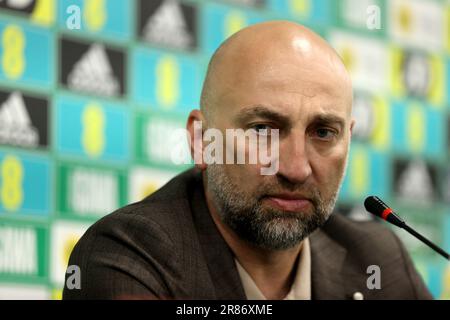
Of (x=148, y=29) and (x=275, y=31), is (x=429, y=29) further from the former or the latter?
(x=275, y=31)

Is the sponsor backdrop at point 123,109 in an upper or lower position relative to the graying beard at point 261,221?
upper

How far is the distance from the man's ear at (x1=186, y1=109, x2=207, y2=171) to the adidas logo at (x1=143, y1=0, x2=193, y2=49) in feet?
3.83

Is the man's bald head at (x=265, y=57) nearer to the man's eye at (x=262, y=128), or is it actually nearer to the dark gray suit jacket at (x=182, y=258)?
the man's eye at (x=262, y=128)

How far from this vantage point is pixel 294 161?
175 cm

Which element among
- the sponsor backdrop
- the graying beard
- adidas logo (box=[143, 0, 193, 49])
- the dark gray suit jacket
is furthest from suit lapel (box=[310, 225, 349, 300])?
adidas logo (box=[143, 0, 193, 49])

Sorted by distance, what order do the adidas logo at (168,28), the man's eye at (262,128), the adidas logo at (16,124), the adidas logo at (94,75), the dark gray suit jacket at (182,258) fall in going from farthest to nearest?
the adidas logo at (168,28) < the adidas logo at (94,75) < the adidas logo at (16,124) < the man's eye at (262,128) < the dark gray suit jacket at (182,258)

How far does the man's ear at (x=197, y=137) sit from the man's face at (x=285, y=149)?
76 millimetres

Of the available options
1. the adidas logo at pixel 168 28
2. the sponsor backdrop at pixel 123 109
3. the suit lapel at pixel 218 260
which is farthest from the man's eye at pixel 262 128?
the adidas logo at pixel 168 28

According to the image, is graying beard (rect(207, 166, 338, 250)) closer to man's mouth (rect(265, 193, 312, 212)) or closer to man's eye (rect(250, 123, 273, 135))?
man's mouth (rect(265, 193, 312, 212))

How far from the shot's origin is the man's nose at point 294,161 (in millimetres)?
1741

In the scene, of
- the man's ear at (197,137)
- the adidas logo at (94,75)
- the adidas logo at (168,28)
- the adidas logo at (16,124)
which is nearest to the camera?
the man's ear at (197,137)

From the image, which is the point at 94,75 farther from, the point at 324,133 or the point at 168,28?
the point at 324,133

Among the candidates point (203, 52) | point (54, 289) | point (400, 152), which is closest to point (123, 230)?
point (54, 289)

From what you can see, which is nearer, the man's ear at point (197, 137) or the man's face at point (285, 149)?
the man's face at point (285, 149)
